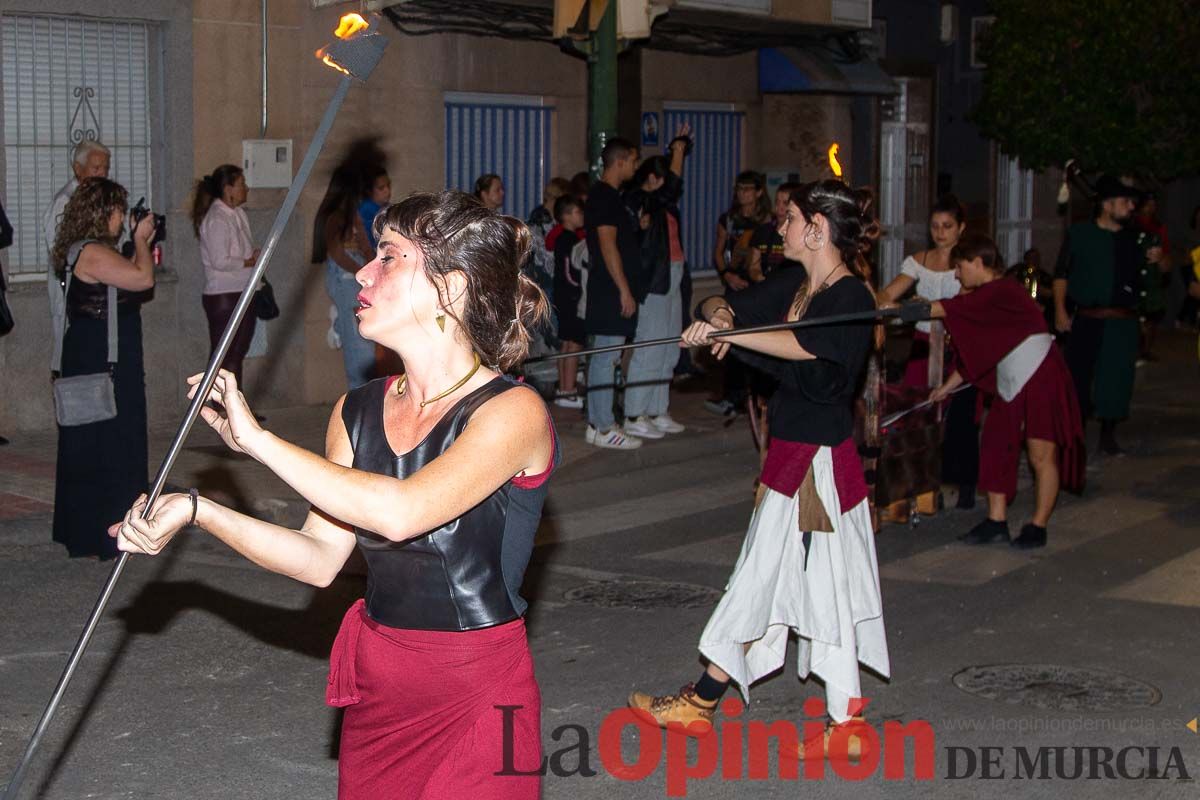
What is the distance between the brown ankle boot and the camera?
19.2ft

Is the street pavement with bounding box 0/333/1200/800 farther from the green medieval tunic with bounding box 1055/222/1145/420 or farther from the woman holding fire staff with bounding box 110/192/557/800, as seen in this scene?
the green medieval tunic with bounding box 1055/222/1145/420

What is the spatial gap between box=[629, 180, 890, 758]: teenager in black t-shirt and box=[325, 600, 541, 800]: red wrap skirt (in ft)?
7.57

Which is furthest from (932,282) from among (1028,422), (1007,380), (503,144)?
(503,144)

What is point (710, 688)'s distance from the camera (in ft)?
19.1

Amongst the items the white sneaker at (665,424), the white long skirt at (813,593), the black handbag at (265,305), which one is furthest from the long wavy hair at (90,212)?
the white sneaker at (665,424)

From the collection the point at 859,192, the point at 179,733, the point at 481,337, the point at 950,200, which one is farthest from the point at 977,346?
the point at 481,337

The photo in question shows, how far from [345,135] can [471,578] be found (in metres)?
10.0

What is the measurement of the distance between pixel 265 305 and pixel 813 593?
676 centimetres

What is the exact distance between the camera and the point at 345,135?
13.0 meters

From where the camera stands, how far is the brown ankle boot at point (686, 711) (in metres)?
5.85

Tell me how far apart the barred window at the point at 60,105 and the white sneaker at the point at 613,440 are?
12.8 ft

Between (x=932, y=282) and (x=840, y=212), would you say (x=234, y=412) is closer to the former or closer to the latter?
(x=840, y=212)

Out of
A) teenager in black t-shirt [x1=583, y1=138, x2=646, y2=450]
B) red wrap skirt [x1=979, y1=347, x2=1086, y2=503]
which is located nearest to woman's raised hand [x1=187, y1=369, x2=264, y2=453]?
red wrap skirt [x1=979, y1=347, x2=1086, y2=503]

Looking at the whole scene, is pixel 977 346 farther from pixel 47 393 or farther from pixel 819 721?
pixel 47 393
